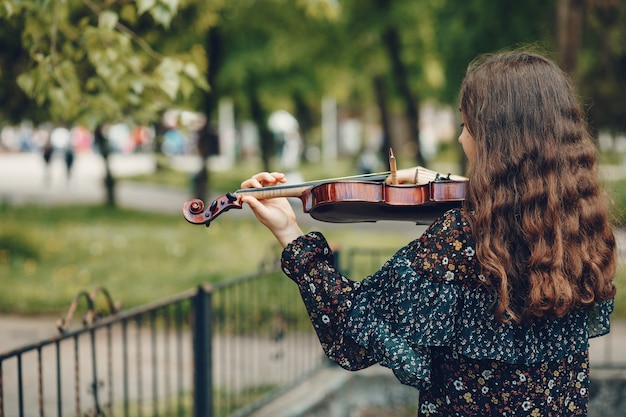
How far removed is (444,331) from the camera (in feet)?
6.82

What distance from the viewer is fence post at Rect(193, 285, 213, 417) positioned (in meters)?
4.48

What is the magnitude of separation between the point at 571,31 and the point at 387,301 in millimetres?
7363

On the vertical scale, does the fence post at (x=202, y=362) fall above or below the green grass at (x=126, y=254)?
below

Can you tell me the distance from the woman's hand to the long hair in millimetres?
475

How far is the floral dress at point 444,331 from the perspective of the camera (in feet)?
6.79

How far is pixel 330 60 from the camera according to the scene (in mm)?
20766

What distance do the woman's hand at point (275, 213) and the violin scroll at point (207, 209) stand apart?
0.20 feet

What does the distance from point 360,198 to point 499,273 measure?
0.49 metres

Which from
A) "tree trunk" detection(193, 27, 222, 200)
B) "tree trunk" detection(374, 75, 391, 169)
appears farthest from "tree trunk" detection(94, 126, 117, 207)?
"tree trunk" detection(374, 75, 391, 169)

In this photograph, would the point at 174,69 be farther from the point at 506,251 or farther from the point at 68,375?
the point at 68,375

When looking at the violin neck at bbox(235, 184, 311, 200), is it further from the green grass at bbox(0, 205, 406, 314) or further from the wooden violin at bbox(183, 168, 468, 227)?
the green grass at bbox(0, 205, 406, 314)

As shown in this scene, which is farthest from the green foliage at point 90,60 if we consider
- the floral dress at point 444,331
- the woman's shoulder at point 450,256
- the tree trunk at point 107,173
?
the tree trunk at point 107,173

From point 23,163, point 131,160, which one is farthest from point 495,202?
point 131,160

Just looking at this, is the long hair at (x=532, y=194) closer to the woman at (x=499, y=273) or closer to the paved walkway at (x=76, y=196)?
the woman at (x=499, y=273)
